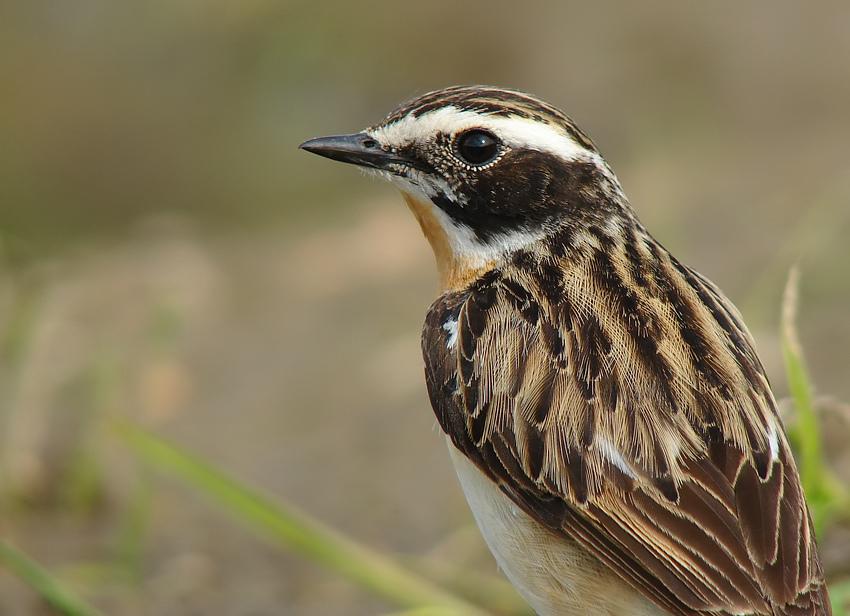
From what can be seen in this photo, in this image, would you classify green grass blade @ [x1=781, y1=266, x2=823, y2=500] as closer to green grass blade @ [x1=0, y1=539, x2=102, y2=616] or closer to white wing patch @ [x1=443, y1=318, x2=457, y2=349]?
white wing patch @ [x1=443, y1=318, x2=457, y2=349]

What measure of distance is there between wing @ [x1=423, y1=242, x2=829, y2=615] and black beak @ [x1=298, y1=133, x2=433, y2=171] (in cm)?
65

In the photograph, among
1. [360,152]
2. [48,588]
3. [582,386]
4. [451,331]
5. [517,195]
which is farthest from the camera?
[360,152]

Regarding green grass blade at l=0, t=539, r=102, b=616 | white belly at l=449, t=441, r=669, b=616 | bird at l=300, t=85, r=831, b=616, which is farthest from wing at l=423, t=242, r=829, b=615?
green grass blade at l=0, t=539, r=102, b=616

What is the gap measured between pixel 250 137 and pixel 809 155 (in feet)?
22.4

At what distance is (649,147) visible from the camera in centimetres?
1082

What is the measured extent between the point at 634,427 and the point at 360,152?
5.54 ft

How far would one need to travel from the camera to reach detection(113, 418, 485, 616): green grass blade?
17.1 ft

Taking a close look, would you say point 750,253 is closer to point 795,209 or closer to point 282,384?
point 795,209

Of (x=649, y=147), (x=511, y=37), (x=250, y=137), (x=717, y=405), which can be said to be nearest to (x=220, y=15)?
(x=250, y=137)

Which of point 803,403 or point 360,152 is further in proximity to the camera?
point 360,152

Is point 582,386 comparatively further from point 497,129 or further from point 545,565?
point 497,129

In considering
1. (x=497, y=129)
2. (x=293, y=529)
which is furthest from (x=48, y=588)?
(x=497, y=129)

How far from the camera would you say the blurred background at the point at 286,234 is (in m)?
7.22

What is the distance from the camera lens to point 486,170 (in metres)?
4.90
